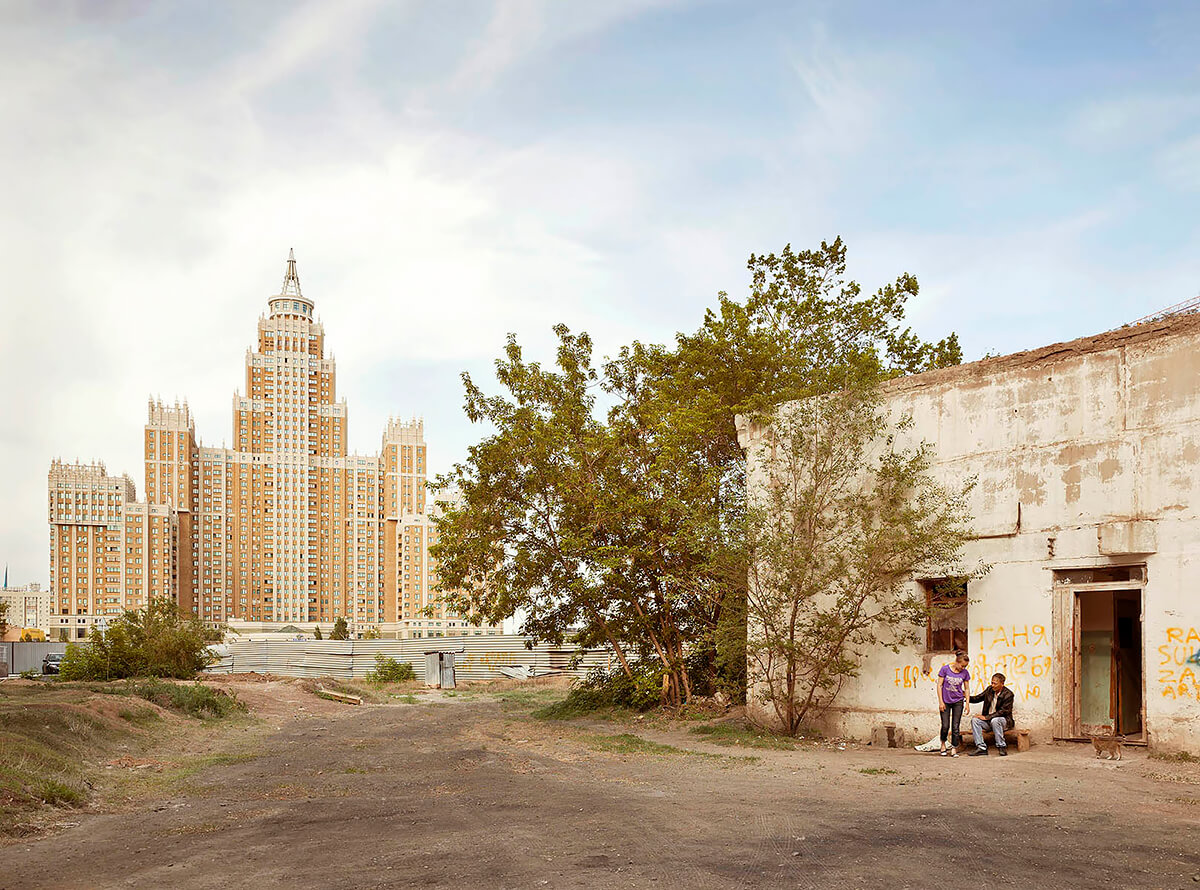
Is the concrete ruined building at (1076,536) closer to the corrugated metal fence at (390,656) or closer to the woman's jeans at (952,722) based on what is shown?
the woman's jeans at (952,722)

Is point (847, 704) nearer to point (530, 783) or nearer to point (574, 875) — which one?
point (530, 783)

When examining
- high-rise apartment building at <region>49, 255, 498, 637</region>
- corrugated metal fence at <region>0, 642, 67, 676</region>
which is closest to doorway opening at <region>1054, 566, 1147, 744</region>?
corrugated metal fence at <region>0, 642, 67, 676</region>

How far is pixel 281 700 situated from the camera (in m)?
30.0

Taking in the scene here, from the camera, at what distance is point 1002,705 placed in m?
14.4

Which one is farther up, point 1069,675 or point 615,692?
point 1069,675

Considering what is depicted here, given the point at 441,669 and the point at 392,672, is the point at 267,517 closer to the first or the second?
the point at 392,672

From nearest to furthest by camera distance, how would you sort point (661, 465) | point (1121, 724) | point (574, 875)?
1. point (574, 875)
2. point (1121, 724)
3. point (661, 465)

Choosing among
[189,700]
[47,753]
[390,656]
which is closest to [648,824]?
[47,753]

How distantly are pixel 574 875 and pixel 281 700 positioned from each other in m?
25.2

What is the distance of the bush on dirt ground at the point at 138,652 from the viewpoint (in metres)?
38.2

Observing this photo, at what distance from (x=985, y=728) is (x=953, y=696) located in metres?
0.62

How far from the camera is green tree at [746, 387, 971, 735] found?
15.9 m

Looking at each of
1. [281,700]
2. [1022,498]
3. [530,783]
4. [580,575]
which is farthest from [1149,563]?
[281,700]

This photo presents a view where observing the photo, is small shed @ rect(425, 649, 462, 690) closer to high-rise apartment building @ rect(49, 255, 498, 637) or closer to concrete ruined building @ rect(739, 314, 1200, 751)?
concrete ruined building @ rect(739, 314, 1200, 751)
